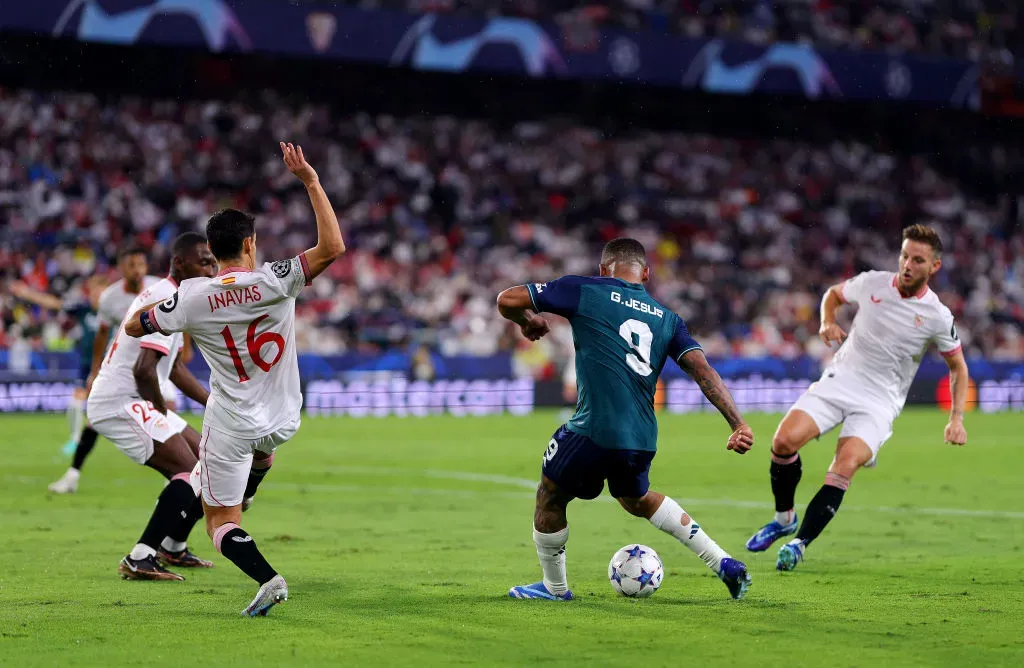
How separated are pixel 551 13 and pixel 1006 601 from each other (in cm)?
2926

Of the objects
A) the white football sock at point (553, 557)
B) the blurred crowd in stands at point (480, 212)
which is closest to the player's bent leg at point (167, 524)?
the white football sock at point (553, 557)

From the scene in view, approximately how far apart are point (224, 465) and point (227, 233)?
1.24m


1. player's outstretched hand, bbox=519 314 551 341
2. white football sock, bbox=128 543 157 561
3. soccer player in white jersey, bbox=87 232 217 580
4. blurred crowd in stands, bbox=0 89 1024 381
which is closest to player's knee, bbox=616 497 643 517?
player's outstretched hand, bbox=519 314 551 341

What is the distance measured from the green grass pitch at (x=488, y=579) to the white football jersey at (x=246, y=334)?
3.43 ft

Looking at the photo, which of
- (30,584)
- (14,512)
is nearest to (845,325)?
(14,512)

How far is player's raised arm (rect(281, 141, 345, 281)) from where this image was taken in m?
6.87

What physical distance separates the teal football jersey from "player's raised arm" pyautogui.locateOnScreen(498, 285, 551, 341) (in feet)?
0.42

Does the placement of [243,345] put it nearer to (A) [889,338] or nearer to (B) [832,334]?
(B) [832,334]

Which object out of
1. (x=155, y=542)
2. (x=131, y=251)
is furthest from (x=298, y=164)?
(x=131, y=251)

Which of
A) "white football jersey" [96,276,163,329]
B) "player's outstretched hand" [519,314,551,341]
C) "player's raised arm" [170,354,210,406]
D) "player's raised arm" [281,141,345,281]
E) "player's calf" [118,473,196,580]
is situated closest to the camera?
"player's raised arm" [281,141,345,281]

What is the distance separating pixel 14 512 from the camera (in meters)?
12.0

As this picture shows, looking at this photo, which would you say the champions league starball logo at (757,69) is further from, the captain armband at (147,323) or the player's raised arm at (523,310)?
the captain armband at (147,323)

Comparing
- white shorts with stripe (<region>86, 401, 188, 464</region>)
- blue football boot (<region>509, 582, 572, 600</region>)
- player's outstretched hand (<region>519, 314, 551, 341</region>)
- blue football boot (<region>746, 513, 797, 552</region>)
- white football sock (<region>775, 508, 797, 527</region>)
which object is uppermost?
player's outstretched hand (<region>519, 314, 551, 341</region>)

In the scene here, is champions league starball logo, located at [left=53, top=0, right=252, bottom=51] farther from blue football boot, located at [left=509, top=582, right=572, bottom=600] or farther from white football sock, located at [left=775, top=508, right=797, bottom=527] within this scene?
blue football boot, located at [left=509, top=582, right=572, bottom=600]
